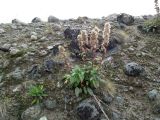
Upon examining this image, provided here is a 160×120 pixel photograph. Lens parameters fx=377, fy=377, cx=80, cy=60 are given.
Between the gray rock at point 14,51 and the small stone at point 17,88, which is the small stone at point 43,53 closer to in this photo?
the gray rock at point 14,51

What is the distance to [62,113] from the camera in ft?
27.7

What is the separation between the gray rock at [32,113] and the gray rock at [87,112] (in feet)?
2.93

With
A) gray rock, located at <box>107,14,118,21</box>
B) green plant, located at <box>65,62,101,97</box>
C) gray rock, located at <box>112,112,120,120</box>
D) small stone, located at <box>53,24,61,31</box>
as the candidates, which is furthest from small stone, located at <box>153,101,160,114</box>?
gray rock, located at <box>107,14,118,21</box>

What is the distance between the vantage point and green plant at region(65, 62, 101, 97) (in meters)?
8.57

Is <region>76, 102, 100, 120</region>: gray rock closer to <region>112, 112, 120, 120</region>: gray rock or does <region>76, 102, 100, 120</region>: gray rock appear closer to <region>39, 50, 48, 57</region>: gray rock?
<region>112, 112, 120, 120</region>: gray rock

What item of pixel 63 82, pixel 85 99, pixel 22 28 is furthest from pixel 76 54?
pixel 22 28

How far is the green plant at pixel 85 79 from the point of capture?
8570 mm

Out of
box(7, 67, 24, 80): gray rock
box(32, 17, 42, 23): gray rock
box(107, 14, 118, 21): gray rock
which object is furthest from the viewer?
box(32, 17, 42, 23): gray rock

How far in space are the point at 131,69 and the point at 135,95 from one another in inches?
35.6

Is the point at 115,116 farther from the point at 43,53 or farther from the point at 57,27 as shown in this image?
the point at 57,27

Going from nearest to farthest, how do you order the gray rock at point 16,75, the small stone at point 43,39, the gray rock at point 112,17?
1. the gray rock at point 16,75
2. the small stone at point 43,39
3. the gray rock at point 112,17

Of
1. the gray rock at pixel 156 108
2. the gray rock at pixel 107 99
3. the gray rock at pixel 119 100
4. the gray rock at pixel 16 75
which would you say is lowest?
the gray rock at pixel 156 108

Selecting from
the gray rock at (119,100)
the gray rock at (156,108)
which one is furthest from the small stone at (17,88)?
the gray rock at (156,108)

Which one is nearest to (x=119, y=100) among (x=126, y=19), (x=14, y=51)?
(x=14, y=51)
